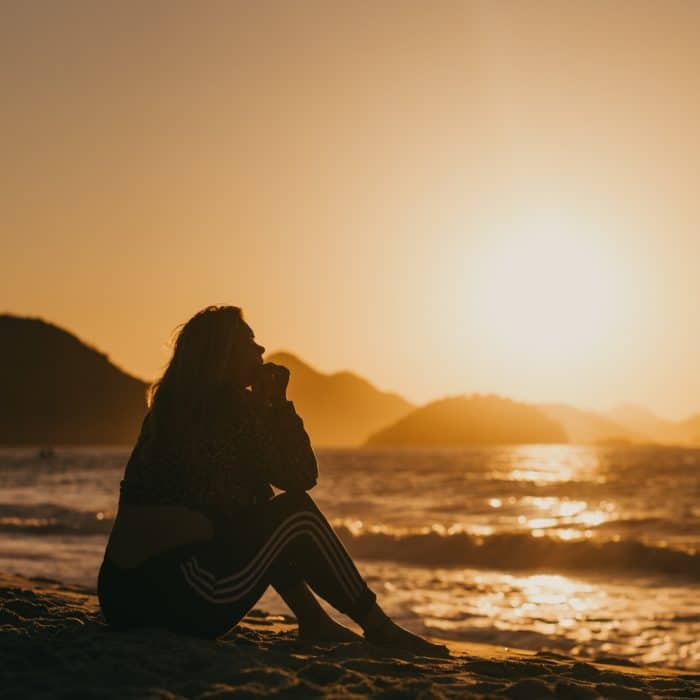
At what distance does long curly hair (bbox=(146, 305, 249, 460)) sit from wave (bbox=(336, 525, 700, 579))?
11.1 metres

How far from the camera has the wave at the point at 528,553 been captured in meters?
14.9

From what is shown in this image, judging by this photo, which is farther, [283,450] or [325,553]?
Result: [325,553]

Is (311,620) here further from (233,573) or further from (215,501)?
(215,501)

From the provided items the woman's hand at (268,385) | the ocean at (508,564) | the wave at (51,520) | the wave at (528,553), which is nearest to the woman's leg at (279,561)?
the woman's hand at (268,385)

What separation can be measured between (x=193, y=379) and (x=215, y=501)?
1.97 ft

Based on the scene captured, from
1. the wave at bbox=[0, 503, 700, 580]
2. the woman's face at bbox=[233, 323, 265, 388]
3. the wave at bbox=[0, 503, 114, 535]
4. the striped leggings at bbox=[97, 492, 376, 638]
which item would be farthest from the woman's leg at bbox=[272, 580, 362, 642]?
the wave at bbox=[0, 503, 114, 535]

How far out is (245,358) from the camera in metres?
4.64

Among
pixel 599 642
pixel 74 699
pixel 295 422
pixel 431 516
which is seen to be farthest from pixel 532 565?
pixel 74 699

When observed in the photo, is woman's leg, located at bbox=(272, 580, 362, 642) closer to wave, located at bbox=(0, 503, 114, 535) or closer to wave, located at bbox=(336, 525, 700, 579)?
wave, located at bbox=(336, 525, 700, 579)

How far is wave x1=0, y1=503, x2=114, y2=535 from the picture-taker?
1933 cm

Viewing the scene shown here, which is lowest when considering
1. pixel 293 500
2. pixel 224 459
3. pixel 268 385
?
pixel 293 500

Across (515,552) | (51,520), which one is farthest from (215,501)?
(51,520)

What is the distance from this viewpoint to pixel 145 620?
182 inches

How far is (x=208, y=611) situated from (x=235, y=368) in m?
1.19
